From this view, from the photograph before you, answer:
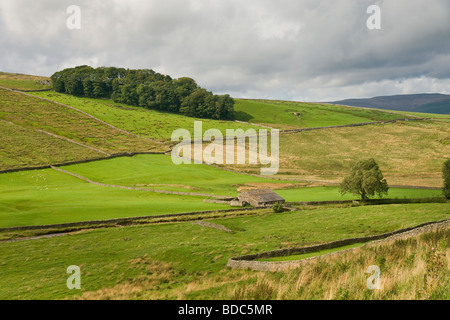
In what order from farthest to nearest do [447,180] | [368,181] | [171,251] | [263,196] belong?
[263,196], [447,180], [368,181], [171,251]

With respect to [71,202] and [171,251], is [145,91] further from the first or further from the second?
[171,251]

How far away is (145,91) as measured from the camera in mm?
167750

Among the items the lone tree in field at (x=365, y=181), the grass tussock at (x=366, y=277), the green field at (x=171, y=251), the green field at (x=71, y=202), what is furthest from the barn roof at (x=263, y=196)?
the grass tussock at (x=366, y=277)

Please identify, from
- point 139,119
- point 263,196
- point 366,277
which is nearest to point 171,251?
point 366,277

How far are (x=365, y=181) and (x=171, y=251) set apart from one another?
34.0m

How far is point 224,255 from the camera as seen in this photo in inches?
1236

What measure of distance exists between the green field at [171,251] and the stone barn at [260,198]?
18.8 feet

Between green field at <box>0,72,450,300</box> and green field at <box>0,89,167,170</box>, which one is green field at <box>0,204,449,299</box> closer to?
green field at <box>0,72,450,300</box>

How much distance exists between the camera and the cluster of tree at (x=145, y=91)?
535 ft

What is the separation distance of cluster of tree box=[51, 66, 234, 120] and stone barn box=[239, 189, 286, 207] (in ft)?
353

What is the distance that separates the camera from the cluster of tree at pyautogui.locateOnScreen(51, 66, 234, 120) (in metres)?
163

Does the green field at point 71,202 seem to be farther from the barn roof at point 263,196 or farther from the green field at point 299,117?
the green field at point 299,117

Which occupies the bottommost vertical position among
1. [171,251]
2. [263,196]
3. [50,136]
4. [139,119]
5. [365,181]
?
[171,251]
